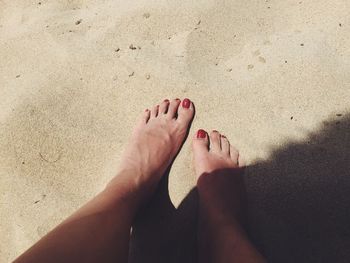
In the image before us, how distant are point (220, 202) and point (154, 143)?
0.42 meters

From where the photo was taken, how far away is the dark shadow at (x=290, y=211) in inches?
58.1

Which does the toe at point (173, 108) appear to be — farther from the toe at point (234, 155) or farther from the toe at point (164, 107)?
the toe at point (234, 155)

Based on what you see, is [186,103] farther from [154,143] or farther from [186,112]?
[154,143]

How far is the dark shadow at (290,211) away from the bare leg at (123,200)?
4.9 inches

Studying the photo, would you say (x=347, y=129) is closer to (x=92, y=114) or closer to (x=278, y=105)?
(x=278, y=105)

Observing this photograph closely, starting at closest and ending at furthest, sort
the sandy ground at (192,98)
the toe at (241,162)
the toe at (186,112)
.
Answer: the sandy ground at (192,98) < the toe at (241,162) < the toe at (186,112)

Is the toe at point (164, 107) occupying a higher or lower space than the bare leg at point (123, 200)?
higher

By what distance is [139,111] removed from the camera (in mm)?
1892

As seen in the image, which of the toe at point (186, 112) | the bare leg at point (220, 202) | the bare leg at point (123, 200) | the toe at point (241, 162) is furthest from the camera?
the toe at point (186, 112)

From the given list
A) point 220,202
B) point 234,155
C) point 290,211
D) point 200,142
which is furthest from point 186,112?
point 290,211

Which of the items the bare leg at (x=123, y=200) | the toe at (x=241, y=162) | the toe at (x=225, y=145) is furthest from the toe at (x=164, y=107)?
the toe at (x=241, y=162)

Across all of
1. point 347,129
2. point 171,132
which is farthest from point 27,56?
point 347,129

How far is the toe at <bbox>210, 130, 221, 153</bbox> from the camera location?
5.83ft

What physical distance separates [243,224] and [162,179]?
40 centimetres
